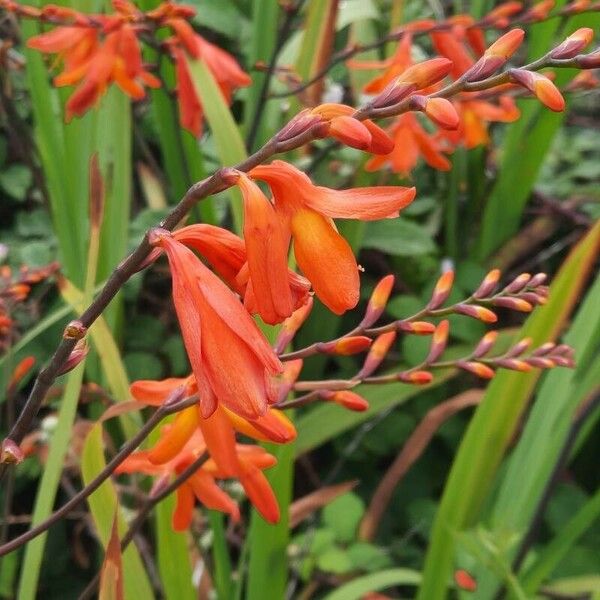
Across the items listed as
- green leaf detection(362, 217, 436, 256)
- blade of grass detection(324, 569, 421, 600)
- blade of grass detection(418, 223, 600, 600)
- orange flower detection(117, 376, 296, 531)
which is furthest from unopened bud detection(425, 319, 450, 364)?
green leaf detection(362, 217, 436, 256)

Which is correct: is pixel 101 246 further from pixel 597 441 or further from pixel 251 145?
pixel 597 441

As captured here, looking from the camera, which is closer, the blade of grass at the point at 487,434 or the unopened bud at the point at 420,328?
the unopened bud at the point at 420,328

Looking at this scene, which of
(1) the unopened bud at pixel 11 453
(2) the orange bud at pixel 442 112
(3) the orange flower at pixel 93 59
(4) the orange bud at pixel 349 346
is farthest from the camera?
(3) the orange flower at pixel 93 59

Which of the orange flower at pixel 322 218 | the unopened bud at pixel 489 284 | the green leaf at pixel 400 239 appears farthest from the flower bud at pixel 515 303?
the green leaf at pixel 400 239

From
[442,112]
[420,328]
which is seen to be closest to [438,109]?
[442,112]

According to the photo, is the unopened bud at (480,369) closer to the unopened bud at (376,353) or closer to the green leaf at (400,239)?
the unopened bud at (376,353)

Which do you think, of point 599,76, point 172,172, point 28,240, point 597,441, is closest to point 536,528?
point 597,441
